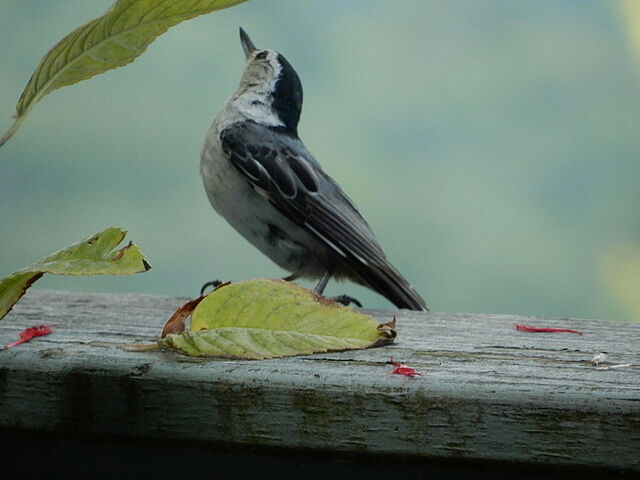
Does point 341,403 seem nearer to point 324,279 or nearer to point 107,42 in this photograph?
point 107,42

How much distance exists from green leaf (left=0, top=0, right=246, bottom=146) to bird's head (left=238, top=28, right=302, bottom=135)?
1.22 m

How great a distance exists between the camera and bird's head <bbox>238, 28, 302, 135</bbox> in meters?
2.08

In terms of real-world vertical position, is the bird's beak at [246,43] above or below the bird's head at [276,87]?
above

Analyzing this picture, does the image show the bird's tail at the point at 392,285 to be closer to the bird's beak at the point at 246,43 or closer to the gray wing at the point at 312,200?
the gray wing at the point at 312,200

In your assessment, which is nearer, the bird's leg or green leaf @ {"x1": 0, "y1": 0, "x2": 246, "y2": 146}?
green leaf @ {"x1": 0, "y1": 0, "x2": 246, "y2": 146}

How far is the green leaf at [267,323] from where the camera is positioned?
83 centimetres

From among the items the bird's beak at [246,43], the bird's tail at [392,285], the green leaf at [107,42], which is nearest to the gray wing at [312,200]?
the bird's tail at [392,285]

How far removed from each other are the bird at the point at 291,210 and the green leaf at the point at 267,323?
2.87 ft

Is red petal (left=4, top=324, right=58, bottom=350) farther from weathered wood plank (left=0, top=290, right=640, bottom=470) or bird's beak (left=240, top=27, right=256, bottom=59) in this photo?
bird's beak (left=240, top=27, right=256, bottom=59)

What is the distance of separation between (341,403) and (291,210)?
111 centimetres

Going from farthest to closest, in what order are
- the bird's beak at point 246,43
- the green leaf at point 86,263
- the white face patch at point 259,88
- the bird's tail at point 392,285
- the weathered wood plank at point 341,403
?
the bird's beak at point 246,43 → the white face patch at point 259,88 → the bird's tail at point 392,285 → the green leaf at point 86,263 → the weathered wood plank at point 341,403

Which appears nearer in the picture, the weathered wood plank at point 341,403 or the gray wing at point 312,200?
the weathered wood plank at point 341,403

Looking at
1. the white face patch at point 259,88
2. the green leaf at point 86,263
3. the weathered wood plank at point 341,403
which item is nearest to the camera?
the weathered wood plank at point 341,403

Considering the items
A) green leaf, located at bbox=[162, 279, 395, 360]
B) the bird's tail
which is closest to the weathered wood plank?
green leaf, located at bbox=[162, 279, 395, 360]
